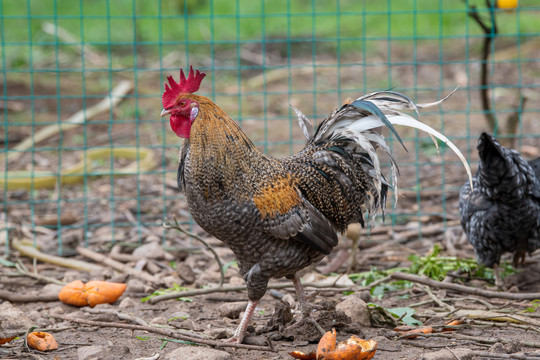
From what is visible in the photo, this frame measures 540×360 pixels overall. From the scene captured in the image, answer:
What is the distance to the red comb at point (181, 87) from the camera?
409 cm

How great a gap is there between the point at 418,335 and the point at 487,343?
0.46 meters

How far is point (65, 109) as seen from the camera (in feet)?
34.9

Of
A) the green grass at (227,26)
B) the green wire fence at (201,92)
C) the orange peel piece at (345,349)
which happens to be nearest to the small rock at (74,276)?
the green wire fence at (201,92)

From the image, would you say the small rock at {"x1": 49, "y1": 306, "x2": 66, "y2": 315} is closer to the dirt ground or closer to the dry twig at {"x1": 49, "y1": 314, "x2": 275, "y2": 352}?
the dirt ground

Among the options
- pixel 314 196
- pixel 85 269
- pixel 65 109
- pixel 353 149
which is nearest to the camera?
pixel 314 196

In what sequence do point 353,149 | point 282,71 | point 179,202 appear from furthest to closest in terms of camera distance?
1. point 282,71
2. point 179,202
3. point 353,149

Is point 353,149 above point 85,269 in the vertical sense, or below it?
above

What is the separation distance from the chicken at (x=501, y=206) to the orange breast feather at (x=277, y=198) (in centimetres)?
178

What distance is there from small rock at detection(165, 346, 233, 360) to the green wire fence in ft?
9.42

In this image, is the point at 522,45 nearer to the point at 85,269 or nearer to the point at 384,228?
the point at 384,228

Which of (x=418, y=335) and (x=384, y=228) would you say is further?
(x=384, y=228)

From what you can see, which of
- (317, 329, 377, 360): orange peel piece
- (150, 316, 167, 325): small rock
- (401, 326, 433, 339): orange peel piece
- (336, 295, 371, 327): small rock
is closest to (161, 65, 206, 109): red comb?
(150, 316, 167, 325): small rock

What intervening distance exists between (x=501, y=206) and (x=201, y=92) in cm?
634

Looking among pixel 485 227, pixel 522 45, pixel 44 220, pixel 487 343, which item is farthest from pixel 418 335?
pixel 522 45
